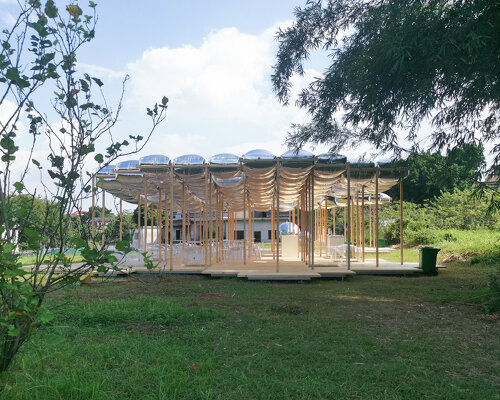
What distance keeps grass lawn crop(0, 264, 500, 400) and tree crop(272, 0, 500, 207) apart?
287 cm

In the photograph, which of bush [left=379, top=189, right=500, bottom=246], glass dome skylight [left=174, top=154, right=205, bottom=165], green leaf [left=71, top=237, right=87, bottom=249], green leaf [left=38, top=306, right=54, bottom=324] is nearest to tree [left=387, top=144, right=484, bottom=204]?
glass dome skylight [left=174, top=154, right=205, bottom=165]

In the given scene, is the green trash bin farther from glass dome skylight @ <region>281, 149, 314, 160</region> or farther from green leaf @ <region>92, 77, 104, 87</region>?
green leaf @ <region>92, 77, 104, 87</region>

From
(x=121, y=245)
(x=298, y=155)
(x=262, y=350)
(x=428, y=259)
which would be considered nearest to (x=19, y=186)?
(x=121, y=245)

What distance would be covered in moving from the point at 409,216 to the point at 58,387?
855 inches

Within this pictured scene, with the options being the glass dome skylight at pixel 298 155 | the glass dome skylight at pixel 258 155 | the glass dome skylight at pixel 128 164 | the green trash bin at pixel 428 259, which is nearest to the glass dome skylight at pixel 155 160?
the glass dome skylight at pixel 128 164

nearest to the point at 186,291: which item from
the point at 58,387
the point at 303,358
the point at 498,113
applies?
the point at 303,358

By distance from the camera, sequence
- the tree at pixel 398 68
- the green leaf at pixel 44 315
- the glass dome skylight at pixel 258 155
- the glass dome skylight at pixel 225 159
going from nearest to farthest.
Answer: the green leaf at pixel 44 315, the tree at pixel 398 68, the glass dome skylight at pixel 258 155, the glass dome skylight at pixel 225 159

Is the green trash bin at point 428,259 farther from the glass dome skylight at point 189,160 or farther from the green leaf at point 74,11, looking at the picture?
the green leaf at point 74,11

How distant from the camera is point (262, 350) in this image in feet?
13.6

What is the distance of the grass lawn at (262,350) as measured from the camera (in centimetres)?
315

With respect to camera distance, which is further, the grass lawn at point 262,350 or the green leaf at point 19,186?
the grass lawn at point 262,350

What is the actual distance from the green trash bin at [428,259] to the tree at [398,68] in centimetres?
465

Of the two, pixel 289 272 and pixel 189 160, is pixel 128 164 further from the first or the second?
pixel 289 272

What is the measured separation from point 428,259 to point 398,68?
23.6 ft
